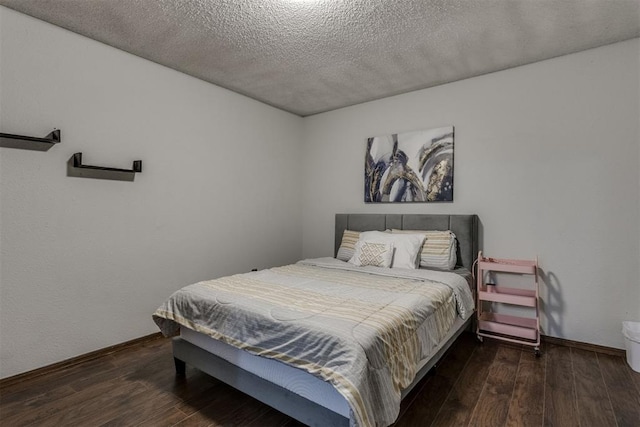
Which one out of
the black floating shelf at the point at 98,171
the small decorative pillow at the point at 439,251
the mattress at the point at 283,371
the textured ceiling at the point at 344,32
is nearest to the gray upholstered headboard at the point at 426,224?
the small decorative pillow at the point at 439,251

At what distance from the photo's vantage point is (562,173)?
2707 millimetres

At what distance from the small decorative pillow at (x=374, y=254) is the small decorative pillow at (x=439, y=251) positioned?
0.33 m

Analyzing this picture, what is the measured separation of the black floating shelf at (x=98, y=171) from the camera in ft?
7.75

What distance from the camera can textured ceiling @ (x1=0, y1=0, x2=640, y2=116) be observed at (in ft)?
6.74

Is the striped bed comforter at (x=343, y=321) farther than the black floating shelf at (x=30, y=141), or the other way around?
the black floating shelf at (x=30, y=141)

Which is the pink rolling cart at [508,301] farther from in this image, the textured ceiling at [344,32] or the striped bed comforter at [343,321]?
the textured ceiling at [344,32]

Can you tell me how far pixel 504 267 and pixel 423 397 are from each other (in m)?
1.41

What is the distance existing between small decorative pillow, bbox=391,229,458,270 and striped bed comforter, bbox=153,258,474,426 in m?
0.32

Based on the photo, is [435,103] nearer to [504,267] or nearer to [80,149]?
[504,267]

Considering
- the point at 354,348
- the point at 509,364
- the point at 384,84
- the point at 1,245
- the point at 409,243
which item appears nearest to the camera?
the point at 354,348

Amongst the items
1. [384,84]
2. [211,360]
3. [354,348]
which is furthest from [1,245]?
[384,84]

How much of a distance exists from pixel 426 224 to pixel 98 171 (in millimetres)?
2987

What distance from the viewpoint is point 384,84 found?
130 inches

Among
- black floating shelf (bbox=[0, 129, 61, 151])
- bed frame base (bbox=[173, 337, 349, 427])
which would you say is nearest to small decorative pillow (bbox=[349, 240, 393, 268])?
bed frame base (bbox=[173, 337, 349, 427])
